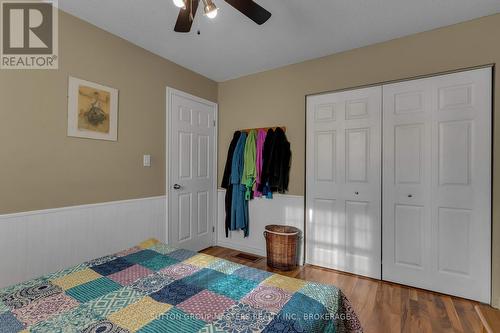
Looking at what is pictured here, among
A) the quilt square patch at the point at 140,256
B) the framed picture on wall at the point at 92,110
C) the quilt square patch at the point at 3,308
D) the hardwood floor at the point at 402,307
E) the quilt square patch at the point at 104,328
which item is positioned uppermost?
the framed picture on wall at the point at 92,110

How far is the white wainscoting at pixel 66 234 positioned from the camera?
68.1 inches

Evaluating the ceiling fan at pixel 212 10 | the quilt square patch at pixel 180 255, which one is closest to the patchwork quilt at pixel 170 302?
the quilt square patch at pixel 180 255

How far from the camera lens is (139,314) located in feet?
3.28

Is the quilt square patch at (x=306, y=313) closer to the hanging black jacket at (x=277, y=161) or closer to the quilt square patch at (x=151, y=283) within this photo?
the quilt square patch at (x=151, y=283)

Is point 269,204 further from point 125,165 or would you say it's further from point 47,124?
point 47,124

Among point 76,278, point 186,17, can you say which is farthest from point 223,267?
point 186,17

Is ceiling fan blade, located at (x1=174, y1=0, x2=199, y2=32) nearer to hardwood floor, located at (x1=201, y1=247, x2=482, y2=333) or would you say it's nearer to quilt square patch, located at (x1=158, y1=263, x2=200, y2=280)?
quilt square patch, located at (x1=158, y1=263, x2=200, y2=280)

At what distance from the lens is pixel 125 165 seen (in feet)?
7.95

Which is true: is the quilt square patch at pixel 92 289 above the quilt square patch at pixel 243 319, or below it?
above

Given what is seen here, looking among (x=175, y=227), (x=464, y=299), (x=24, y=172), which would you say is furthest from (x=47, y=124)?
(x=464, y=299)

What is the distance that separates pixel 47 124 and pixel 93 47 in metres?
0.81

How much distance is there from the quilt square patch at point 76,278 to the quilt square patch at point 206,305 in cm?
59

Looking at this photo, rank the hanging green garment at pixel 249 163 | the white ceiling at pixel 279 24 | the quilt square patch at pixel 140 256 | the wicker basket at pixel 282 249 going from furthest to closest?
the hanging green garment at pixel 249 163 → the wicker basket at pixel 282 249 → the white ceiling at pixel 279 24 → the quilt square patch at pixel 140 256

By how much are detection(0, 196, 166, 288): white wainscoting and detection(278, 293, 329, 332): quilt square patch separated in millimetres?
1920
